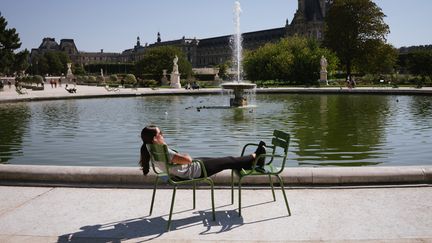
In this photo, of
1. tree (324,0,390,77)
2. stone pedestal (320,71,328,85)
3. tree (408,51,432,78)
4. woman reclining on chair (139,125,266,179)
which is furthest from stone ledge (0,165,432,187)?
tree (408,51,432,78)

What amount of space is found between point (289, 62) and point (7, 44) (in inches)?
1394

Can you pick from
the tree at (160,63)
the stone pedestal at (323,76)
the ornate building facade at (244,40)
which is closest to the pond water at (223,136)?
the stone pedestal at (323,76)

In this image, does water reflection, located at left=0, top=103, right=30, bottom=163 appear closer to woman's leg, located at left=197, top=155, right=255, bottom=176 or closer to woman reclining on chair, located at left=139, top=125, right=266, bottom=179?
woman reclining on chair, located at left=139, top=125, right=266, bottom=179

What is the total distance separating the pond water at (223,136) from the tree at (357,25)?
→ 4480 centimetres

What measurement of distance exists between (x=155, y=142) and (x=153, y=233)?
3.57ft

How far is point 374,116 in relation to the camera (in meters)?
19.5

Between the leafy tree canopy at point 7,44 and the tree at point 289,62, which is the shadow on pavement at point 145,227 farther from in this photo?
the leafy tree canopy at point 7,44

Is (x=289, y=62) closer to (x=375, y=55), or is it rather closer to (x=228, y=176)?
(x=375, y=55)

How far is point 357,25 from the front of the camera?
63.7 metres

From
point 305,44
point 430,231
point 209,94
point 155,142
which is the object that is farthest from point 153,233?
point 305,44

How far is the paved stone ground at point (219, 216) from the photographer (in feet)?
15.8

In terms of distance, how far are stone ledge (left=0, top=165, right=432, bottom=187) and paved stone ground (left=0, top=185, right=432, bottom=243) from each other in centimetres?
16

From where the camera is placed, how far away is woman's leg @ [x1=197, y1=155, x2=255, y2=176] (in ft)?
18.6

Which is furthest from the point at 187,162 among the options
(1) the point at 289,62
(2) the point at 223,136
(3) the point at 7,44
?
(3) the point at 7,44
